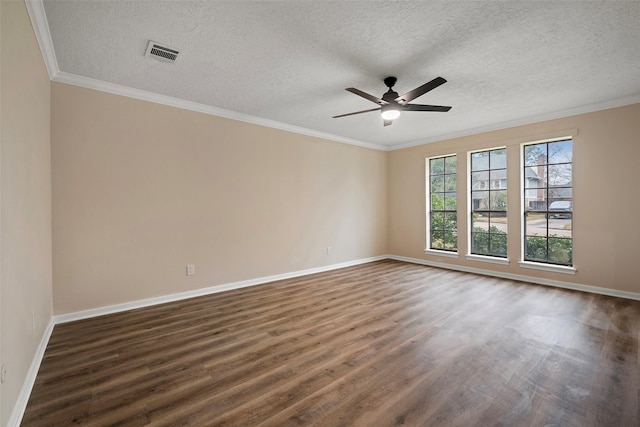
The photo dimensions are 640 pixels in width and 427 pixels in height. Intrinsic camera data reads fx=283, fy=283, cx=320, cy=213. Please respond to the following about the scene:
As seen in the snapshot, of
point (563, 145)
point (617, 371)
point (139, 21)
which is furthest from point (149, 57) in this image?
point (563, 145)

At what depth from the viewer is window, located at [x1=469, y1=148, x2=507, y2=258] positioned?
5.12 m

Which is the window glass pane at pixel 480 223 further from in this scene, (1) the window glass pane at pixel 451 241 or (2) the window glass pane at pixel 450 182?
(2) the window glass pane at pixel 450 182

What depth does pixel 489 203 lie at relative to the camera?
531 cm

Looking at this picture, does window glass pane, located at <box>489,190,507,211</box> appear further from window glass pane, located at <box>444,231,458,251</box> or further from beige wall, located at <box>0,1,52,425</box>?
beige wall, located at <box>0,1,52,425</box>

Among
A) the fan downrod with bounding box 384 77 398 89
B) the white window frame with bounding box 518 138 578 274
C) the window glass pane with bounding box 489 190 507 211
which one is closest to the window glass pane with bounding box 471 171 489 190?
the window glass pane with bounding box 489 190 507 211

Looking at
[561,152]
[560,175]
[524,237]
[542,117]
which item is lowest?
[524,237]

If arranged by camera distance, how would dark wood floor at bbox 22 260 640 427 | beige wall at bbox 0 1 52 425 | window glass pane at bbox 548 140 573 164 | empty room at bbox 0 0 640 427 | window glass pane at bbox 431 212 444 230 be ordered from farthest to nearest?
1. window glass pane at bbox 431 212 444 230
2. window glass pane at bbox 548 140 573 164
3. empty room at bbox 0 0 640 427
4. dark wood floor at bbox 22 260 640 427
5. beige wall at bbox 0 1 52 425

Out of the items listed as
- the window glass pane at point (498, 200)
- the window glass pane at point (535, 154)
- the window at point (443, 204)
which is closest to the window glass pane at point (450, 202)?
the window at point (443, 204)

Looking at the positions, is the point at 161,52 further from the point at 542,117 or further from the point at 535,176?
the point at 535,176

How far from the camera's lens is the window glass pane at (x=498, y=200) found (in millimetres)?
5078

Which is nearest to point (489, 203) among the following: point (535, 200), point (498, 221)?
point (498, 221)

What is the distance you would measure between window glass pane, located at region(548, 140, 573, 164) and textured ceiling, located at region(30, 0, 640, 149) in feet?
1.84

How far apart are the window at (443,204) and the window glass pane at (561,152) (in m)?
1.56

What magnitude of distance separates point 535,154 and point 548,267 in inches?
73.8
